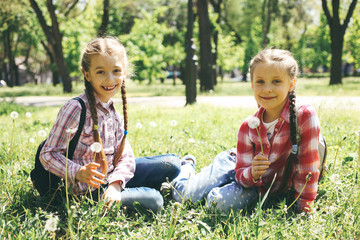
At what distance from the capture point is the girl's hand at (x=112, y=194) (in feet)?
6.89

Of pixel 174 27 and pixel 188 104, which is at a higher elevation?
pixel 174 27

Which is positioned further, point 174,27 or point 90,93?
point 174,27

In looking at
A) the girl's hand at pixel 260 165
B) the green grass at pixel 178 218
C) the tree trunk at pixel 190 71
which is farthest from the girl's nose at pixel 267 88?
the tree trunk at pixel 190 71

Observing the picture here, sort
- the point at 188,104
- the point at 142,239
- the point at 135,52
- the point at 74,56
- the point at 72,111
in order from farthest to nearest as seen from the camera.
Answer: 1. the point at 74,56
2. the point at 135,52
3. the point at 188,104
4. the point at 72,111
5. the point at 142,239

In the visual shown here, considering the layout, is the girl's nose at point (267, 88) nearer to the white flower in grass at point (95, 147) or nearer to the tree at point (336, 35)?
the white flower in grass at point (95, 147)

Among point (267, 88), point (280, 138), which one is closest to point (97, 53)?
point (267, 88)

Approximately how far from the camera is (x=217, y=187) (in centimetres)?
246

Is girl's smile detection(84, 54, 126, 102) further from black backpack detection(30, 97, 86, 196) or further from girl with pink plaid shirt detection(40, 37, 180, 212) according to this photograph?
black backpack detection(30, 97, 86, 196)

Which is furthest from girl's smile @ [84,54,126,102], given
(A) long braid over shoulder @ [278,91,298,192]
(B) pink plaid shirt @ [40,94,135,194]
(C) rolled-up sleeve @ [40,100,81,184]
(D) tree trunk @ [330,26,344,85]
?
(D) tree trunk @ [330,26,344,85]

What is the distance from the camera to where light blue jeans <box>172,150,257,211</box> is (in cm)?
227

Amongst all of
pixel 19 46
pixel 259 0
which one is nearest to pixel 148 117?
pixel 259 0

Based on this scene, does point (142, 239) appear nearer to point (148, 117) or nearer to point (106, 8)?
point (148, 117)

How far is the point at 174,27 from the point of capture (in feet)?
117

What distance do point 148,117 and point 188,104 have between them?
1931mm
